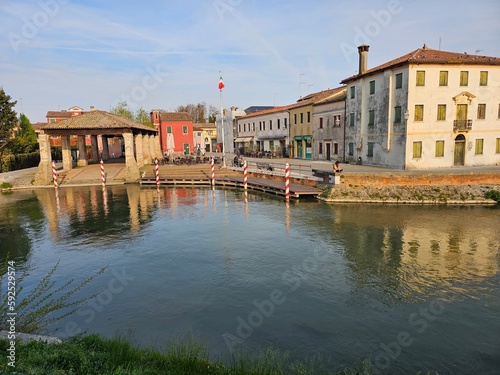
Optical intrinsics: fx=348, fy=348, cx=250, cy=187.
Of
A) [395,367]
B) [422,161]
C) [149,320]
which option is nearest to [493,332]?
[395,367]

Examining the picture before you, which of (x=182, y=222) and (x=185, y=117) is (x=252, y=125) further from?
(x=182, y=222)

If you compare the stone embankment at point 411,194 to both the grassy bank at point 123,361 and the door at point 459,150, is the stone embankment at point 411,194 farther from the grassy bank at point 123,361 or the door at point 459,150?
the grassy bank at point 123,361

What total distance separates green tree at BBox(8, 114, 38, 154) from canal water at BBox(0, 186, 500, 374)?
3056 cm

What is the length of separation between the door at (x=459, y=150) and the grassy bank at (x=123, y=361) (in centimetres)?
2776

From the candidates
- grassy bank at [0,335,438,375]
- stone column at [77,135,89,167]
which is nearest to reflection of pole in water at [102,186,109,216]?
stone column at [77,135,89,167]

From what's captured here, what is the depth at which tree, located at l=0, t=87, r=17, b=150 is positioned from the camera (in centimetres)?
4016

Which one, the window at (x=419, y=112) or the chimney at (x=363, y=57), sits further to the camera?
the chimney at (x=363, y=57)

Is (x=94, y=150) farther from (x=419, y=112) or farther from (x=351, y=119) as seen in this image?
(x=419, y=112)

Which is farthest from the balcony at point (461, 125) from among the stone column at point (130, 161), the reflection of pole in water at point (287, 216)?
the stone column at point (130, 161)

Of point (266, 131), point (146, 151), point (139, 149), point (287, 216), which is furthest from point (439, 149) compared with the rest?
point (146, 151)

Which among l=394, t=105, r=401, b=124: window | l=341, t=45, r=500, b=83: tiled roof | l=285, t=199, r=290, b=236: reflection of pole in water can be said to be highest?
l=341, t=45, r=500, b=83: tiled roof

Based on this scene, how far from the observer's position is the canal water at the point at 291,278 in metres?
7.34

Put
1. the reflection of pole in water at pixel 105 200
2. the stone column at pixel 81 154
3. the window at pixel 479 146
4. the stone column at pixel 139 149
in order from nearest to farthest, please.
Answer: the reflection of pole in water at pixel 105 200, the window at pixel 479 146, the stone column at pixel 139 149, the stone column at pixel 81 154

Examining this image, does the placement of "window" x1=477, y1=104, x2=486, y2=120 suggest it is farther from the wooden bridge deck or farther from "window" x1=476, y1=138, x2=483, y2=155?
the wooden bridge deck
